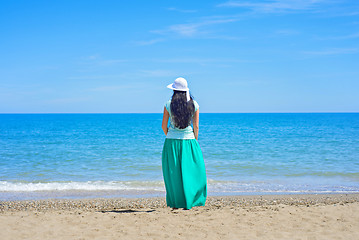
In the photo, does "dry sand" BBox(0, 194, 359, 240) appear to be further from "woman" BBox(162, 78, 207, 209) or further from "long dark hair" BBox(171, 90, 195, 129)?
"long dark hair" BBox(171, 90, 195, 129)

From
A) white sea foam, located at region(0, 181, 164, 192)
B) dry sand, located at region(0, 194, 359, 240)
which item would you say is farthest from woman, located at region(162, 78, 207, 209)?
white sea foam, located at region(0, 181, 164, 192)

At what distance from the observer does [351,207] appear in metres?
5.72

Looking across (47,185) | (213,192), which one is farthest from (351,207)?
(47,185)

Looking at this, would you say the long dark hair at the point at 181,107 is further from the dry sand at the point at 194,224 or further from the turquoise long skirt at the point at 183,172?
the dry sand at the point at 194,224

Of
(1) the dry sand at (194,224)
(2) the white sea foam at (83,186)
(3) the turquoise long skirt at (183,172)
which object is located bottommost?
(2) the white sea foam at (83,186)

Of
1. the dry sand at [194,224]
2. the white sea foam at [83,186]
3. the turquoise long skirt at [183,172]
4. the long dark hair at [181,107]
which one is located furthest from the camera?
the white sea foam at [83,186]

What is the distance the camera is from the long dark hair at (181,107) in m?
5.09

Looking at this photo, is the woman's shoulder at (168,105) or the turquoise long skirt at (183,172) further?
the turquoise long skirt at (183,172)

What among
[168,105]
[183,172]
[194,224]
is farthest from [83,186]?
[194,224]

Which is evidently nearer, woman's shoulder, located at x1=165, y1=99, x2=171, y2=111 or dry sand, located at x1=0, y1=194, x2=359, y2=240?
dry sand, located at x1=0, y1=194, x2=359, y2=240

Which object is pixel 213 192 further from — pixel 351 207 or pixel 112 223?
pixel 112 223

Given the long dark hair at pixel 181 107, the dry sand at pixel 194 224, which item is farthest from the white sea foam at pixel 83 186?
the long dark hair at pixel 181 107

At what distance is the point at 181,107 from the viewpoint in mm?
5090

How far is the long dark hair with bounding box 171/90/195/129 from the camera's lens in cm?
509
